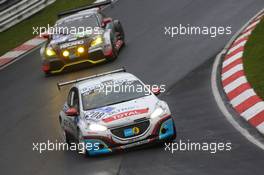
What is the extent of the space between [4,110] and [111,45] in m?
4.16

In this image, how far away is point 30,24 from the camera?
32438 millimetres

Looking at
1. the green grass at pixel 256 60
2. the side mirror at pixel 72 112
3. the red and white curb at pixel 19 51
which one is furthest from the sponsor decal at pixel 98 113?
the red and white curb at pixel 19 51

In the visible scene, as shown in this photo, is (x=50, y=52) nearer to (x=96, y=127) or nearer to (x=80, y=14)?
(x=80, y=14)

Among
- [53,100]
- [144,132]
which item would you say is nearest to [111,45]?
[53,100]

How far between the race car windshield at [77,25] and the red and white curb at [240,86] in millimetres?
4447

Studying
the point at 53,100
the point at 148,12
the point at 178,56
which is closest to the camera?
the point at 53,100

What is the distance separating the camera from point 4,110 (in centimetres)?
2084

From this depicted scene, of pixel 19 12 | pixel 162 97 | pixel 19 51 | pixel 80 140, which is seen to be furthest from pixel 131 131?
pixel 19 12

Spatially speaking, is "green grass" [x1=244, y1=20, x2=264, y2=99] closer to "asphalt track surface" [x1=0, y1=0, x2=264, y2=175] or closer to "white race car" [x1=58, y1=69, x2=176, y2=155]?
"asphalt track surface" [x1=0, y1=0, x2=264, y2=175]

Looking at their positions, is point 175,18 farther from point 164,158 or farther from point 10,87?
point 164,158

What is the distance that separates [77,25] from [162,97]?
21.4ft

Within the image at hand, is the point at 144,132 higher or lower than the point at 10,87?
higher

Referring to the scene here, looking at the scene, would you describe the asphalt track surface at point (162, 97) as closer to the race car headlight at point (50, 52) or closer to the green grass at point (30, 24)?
the race car headlight at point (50, 52)

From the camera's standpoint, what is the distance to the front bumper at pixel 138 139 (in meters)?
13.9
